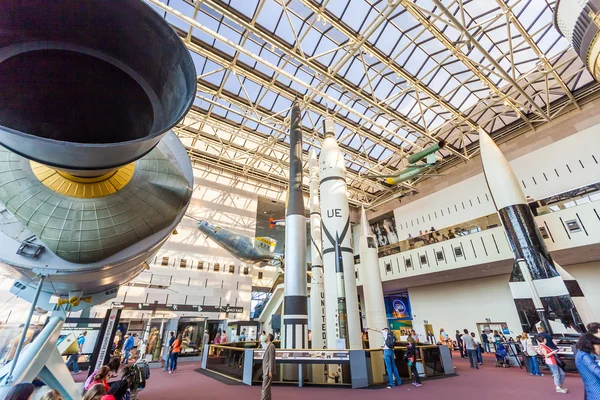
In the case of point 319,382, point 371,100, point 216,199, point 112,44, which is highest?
point 371,100

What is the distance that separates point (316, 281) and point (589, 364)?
978cm

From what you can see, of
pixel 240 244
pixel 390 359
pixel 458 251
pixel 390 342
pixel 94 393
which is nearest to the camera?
pixel 94 393

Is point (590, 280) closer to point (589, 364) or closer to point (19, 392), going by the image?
point (589, 364)

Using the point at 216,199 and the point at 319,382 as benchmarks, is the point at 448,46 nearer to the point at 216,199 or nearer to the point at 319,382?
the point at 319,382

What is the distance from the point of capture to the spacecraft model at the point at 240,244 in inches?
683

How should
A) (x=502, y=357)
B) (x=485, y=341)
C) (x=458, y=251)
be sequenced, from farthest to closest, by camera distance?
(x=485, y=341) → (x=458, y=251) → (x=502, y=357)

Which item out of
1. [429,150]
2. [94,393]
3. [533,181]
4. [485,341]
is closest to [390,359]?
[94,393]

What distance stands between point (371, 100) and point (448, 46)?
159 inches

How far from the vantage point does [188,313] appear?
15.8 metres

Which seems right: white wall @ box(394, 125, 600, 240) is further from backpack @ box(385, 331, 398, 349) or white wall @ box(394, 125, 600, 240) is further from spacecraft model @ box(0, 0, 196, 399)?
spacecraft model @ box(0, 0, 196, 399)

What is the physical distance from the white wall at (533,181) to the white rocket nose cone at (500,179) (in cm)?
546

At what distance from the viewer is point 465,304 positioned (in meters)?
16.5

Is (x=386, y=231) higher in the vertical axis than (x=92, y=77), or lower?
higher

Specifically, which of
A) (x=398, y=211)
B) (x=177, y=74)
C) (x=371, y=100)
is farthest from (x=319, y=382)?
(x=398, y=211)
